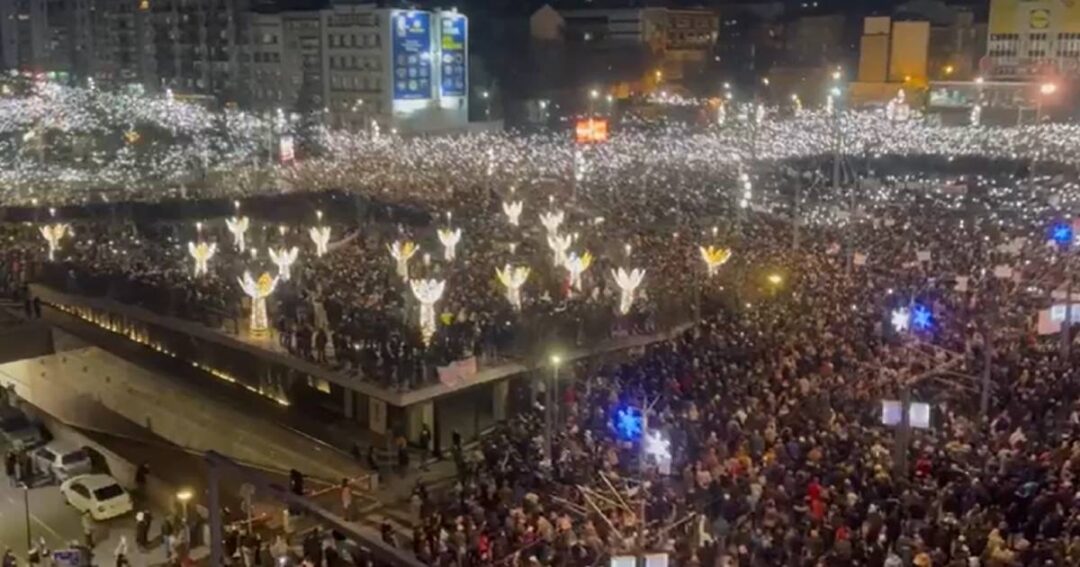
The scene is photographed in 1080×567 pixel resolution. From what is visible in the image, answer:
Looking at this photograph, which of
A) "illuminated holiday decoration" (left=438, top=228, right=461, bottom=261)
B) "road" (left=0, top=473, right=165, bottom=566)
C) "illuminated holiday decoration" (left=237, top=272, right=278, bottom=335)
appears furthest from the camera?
"illuminated holiday decoration" (left=438, top=228, right=461, bottom=261)

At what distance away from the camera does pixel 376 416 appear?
23656 millimetres

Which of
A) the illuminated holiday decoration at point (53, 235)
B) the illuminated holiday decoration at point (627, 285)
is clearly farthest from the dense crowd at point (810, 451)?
the illuminated holiday decoration at point (53, 235)

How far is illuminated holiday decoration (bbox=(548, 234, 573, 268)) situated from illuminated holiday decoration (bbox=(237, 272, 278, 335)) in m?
8.48

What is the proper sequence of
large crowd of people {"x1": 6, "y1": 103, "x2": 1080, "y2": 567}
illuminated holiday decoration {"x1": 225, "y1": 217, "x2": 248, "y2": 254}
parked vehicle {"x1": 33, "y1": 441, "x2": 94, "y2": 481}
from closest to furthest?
large crowd of people {"x1": 6, "y1": 103, "x2": 1080, "y2": 567} < parked vehicle {"x1": 33, "y1": 441, "x2": 94, "y2": 481} < illuminated holiday decoration {"x1": 225, "y1": 217, "x2": 248, "y2": 254}

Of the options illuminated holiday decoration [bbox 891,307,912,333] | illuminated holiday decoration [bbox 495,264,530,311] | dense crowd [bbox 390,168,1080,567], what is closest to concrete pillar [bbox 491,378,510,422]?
dense crowd [bbox 390,168,1080,567]

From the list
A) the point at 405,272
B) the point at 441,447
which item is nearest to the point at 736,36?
the point at 405,272

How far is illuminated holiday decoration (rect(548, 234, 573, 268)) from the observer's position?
30.9m

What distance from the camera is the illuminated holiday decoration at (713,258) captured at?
28328mm

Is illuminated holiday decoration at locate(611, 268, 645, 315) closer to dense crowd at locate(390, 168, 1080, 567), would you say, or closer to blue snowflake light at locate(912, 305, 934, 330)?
dense crowd at locate(390, 168, 1080, 567)

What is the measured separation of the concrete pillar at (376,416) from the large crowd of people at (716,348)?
4.39 ft

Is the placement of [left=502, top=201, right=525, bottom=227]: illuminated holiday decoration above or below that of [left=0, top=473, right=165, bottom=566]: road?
above

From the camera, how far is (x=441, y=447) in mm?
22906


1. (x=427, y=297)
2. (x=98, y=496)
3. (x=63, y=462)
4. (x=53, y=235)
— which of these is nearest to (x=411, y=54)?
(x=53, y=235)

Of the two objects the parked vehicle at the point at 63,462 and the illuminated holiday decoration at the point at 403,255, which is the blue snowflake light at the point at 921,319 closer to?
the illuminated holiday decoration at the point at 403,255
